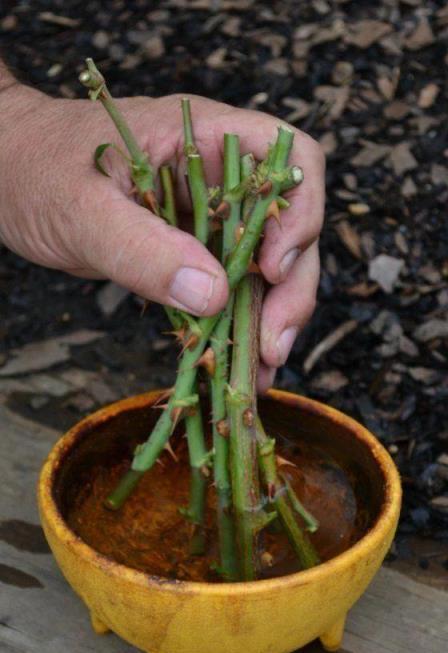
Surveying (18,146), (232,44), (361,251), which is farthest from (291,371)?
(232,44)

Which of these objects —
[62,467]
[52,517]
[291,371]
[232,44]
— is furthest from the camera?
[232,44]

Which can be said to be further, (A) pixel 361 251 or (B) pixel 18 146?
(A) pixel 361 251

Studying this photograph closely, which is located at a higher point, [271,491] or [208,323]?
[208,323]

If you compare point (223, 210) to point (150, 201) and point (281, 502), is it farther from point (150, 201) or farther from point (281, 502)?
point (281, 502)

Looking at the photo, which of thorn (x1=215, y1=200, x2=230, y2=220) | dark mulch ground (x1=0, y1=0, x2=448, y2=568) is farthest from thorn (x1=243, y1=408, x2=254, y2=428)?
dark mulch ground (x1=0, y1=0, x2=448, y2=568)

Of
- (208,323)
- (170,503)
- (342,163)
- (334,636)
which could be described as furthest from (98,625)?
(342,163)

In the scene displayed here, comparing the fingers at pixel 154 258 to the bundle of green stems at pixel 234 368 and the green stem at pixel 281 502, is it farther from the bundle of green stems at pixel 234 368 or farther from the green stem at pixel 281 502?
the green stem at pixel 281 502

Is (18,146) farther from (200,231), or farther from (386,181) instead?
(386,181)
